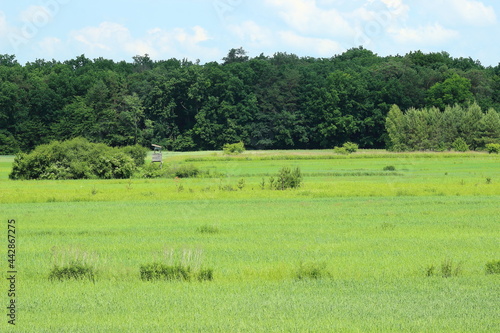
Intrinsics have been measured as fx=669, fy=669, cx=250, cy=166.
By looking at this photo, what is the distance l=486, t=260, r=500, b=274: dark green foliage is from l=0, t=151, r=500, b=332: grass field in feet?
1.02

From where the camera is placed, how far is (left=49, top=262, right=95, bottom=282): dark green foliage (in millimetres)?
16500

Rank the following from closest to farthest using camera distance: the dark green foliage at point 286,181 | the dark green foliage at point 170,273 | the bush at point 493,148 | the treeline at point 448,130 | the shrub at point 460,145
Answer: the dark green foliage at point 170,273 → the dark green foliage at point 286,181 → the bush at point 493,148 → the shrub at point 460,145 → the treeline at point 448,130

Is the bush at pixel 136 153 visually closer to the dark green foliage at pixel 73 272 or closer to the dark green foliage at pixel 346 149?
the dark green foliage at pixel 346 149

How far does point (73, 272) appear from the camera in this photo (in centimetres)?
1662

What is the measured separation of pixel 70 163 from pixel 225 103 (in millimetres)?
69575

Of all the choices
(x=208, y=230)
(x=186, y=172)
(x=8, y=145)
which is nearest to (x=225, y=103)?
(x=8, y=145)

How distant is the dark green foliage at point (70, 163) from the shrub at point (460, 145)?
5933 centimetres

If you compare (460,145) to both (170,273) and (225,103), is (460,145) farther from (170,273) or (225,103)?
(170,273)

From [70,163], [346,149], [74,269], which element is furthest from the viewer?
[346,149]

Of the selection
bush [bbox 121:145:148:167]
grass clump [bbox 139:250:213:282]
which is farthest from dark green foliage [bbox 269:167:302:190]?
grass clump [bbox 139:250:213:282]

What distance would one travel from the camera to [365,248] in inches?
833

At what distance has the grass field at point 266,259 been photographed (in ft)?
41.3

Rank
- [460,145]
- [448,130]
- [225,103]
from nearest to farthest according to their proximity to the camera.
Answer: [460,145], [448,130], [225,103]

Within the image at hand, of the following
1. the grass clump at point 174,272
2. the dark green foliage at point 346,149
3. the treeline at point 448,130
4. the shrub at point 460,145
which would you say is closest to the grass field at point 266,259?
the grass clump at point 174,272
